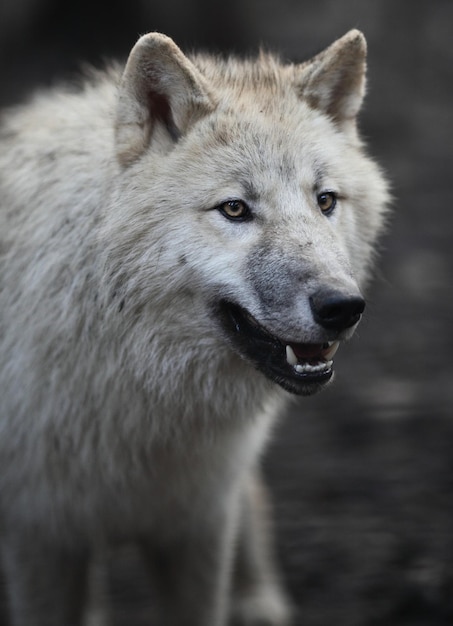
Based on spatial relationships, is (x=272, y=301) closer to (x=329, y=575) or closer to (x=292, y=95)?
(x=292, y=95)

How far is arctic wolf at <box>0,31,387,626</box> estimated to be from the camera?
4117 mm

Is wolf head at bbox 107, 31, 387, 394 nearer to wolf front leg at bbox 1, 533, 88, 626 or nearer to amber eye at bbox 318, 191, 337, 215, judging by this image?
amber eye at bbox 318, 191, 337, 215

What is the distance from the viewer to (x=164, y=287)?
4.23 meters

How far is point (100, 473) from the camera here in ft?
15.3

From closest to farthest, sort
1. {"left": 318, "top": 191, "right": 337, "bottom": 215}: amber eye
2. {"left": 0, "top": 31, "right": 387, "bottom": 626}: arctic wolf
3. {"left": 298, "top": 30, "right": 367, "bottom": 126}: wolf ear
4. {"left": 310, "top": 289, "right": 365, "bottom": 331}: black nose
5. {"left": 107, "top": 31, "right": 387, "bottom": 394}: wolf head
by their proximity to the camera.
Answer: {"left": 310, "top": 289, "right": 365, "bottom": 331}: black nose < {"left": 107, "top": 31, "right": 387, "bottom": 394}: wolf head < {"left": 0, "top": 31, "right": 387, "bottom": 626}: arctic wolf < {"left": 318, "top": 191, "right": 337, "bottom": 215}: amber eye < {"left": 298, "top": 30, "right": 367, "bottom": 126}: wolf ear

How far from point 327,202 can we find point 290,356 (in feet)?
2.60

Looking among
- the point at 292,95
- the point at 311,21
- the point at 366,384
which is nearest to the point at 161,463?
the point at 292,95

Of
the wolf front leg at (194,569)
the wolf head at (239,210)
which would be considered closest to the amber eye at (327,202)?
the wolf head at (239,210)

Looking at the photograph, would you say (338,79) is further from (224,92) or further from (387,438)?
(387,438)

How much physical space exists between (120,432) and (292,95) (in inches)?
70.4

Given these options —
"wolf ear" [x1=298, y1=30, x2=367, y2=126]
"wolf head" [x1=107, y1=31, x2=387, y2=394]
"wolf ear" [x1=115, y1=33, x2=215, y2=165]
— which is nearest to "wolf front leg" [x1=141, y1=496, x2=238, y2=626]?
"wolf head" [x1=107, y1=31, x2=387, y2=394]

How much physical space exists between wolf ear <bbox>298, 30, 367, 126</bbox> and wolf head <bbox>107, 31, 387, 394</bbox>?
0.52 feet

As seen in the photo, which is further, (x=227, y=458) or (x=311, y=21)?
(x=311, y=21)

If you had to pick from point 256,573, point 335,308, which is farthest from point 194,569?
point 335,308
